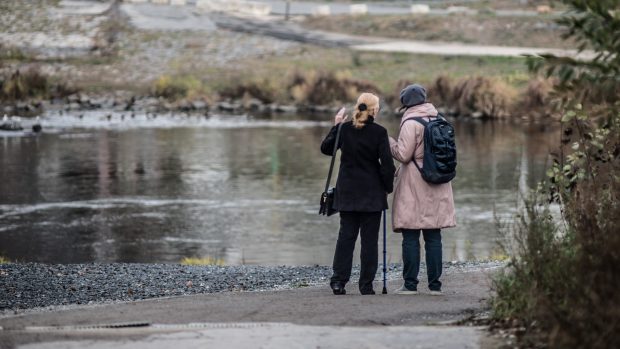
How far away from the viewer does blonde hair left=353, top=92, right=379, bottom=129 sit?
1129 cm

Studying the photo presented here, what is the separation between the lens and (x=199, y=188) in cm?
2800

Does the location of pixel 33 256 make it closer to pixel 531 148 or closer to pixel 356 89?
pixel 531 148

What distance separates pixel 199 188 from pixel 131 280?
14.3 m

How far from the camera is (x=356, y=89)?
156 feet

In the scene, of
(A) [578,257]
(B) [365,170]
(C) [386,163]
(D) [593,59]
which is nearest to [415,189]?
(C) [386,163]

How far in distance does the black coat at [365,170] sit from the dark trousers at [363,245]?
0.56ft

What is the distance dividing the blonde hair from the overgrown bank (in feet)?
6.51

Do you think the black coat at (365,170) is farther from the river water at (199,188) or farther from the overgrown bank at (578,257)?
the river water at (199,188)

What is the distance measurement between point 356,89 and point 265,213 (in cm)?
2329

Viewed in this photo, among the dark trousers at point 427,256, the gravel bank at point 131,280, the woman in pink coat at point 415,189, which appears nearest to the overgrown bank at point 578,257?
the woman in pink coat at point 415,189

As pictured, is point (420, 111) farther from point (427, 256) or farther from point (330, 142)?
point (427, 256)

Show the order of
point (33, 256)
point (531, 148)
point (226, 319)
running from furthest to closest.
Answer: point (531, 148), point (33, 256), point (226, 319)

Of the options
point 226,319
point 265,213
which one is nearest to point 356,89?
point 265,213

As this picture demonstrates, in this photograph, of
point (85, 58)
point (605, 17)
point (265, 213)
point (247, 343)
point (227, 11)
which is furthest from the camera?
point (227, 11)
